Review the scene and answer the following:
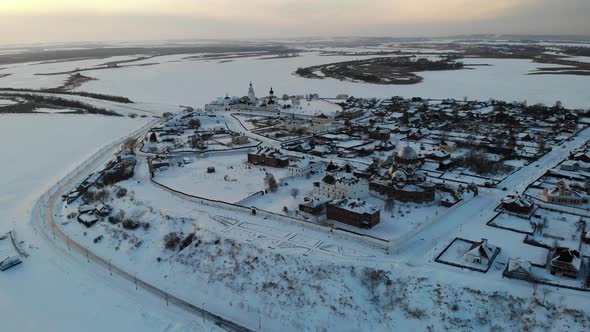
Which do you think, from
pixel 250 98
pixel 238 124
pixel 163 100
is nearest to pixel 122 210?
pixel 238 124

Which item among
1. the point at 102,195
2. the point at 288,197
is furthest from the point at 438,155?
the point at 102,195

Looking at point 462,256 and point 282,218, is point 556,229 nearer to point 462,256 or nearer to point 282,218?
point 462,256

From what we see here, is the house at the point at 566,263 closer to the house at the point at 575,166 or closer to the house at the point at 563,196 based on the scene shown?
the house at the point at 563,196

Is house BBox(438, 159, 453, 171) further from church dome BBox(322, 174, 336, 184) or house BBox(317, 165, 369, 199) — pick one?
church dome BBox(322, 174, 336, 184)

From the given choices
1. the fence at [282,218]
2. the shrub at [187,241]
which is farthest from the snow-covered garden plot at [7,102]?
the shrub at [187,241]

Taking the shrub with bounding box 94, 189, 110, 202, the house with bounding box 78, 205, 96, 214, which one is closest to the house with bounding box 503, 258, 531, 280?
the house with bounding box 78, 205, 96, 214
